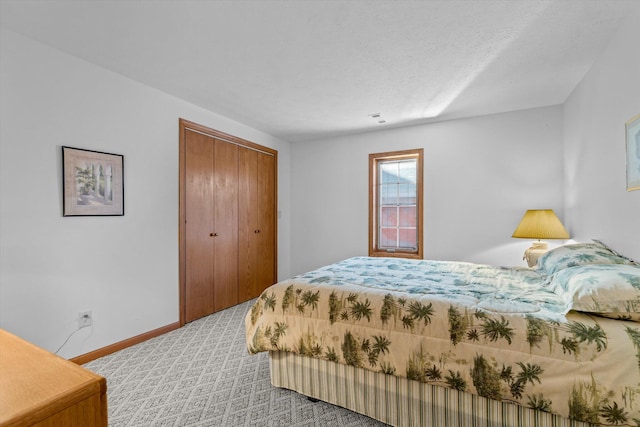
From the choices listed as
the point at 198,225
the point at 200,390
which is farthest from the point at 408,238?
the point at 200,390

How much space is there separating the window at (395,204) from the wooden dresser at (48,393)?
408 cm

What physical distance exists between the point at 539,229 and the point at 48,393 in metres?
3.78

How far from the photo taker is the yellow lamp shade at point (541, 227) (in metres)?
3.08

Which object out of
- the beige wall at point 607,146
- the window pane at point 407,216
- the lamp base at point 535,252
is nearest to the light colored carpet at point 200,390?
the beige wall at point 607,146

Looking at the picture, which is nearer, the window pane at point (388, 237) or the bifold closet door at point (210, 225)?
the bifold closet door at point (210, 225)

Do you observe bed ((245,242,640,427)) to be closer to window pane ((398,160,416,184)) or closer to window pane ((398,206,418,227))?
window pane ((398,206,418,227))

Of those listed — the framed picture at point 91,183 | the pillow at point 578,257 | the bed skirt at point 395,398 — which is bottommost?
the bed skirt at point 395,398

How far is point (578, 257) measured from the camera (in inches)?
80.5

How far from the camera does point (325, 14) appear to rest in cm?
196

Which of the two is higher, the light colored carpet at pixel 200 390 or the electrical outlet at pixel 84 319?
the electrical outlet at pixel 84 319

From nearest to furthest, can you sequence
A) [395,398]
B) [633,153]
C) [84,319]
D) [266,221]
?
1. [395,398]
2. [633,153]
3. [84,319]
4. [266,221]

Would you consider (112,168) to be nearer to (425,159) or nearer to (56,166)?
(56,166)

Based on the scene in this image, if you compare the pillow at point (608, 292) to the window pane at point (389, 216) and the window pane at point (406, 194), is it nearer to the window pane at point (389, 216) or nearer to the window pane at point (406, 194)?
the window pane at point (406, 194)

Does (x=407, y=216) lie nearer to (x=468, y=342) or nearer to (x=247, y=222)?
(x=247, y=222)
